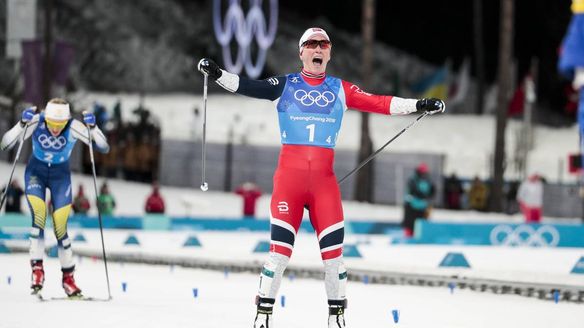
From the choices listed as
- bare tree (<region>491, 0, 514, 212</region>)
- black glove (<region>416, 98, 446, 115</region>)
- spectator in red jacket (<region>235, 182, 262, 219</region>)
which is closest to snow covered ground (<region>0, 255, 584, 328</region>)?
black glove (<region>416, 98, 446, 115</region>)

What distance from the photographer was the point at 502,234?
2280cm

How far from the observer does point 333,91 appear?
32.0 feet

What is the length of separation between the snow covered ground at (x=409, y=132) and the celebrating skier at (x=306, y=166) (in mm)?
37552

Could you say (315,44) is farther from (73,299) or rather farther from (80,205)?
(80,205)

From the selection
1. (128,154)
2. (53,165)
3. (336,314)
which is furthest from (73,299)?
(128,154)

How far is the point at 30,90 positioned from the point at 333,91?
26.1 meters

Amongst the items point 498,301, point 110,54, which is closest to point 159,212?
point 498,301

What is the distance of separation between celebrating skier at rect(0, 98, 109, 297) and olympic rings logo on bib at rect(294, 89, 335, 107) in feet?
10.5

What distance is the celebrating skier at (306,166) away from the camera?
31.0 feet

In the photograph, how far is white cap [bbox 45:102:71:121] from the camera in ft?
39.4

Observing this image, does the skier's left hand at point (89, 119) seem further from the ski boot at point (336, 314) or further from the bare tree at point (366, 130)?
the bare tree at point (366, 130)

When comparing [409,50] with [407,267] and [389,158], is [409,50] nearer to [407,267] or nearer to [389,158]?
[389,158]

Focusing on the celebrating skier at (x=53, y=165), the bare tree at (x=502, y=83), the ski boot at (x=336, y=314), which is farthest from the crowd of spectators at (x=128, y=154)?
the ski boot at (x=336, y=314)

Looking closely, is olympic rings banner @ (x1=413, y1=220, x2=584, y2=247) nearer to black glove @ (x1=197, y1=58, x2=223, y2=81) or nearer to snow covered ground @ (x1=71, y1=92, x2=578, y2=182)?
black glove @ (x1=197, y1=58, x2=223, y2=81)
